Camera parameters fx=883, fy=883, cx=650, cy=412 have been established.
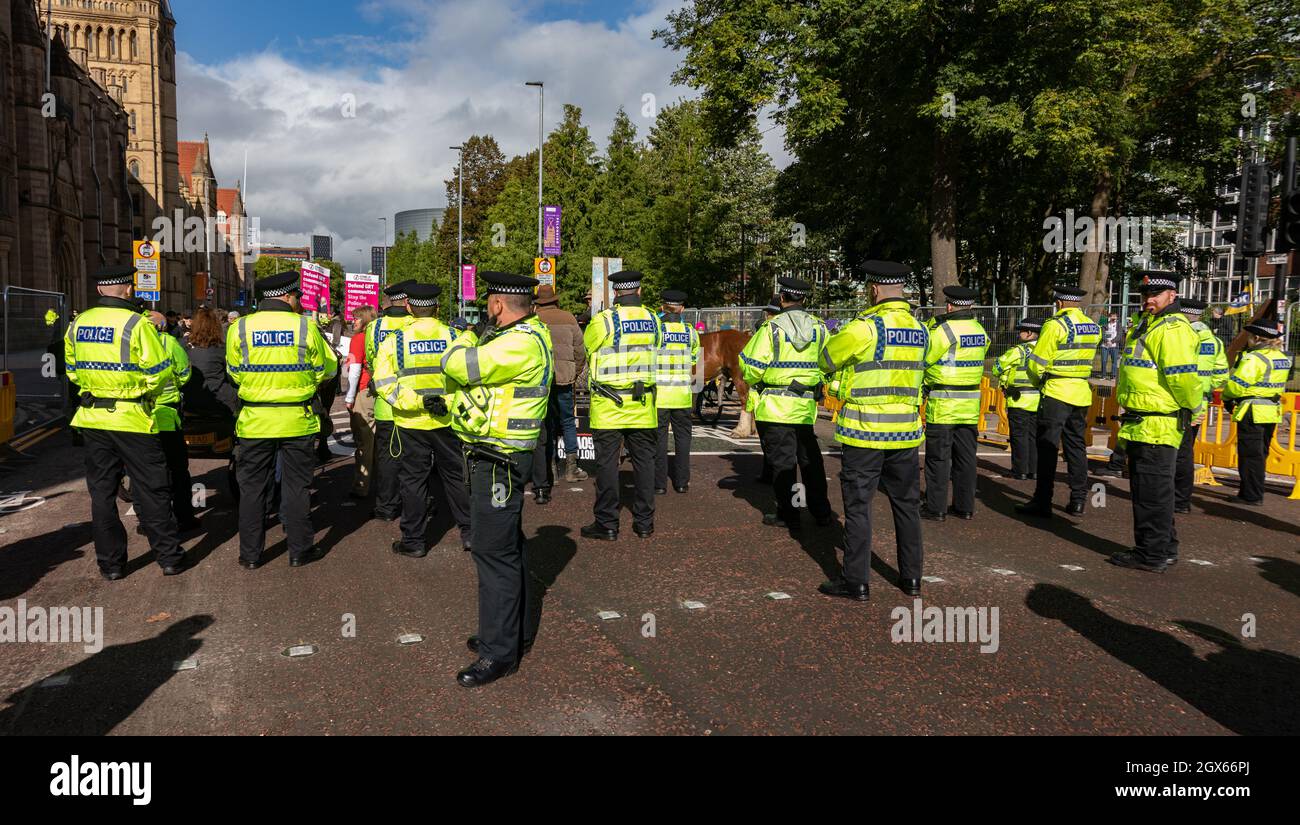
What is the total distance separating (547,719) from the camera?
12.8 ft

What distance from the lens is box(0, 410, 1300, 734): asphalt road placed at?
3.94 meters

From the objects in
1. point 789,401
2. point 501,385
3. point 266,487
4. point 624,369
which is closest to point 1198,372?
point 789,401

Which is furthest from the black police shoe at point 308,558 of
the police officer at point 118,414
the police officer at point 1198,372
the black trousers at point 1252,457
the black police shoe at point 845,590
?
the black trousers at point 1252,457

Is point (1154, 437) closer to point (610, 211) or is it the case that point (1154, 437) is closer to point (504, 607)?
point (504, 607)

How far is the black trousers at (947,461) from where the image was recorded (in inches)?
320

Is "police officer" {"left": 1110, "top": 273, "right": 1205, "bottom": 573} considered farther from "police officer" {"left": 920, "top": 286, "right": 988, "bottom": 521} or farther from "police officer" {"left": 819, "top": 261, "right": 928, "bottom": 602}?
"police officer" {"left": 819, "top": 261, "right": 928, "bottom": 602}

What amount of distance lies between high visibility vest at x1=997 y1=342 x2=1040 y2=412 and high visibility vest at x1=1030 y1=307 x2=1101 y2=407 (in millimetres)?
862

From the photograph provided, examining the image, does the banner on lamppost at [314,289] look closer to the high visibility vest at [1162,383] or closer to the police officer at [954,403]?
the police officer at [954,403]

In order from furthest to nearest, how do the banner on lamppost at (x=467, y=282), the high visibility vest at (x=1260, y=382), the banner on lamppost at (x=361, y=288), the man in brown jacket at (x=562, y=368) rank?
1. the banner on lamppost at (x=467, y=282)
2. the banner on lamppost at (x=361, y=288)
3. the man in brown jacket at (x=562, y=368)
4. the high visibility vest at (x=1260, y=382)

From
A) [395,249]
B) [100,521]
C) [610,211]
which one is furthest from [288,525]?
[395,249]

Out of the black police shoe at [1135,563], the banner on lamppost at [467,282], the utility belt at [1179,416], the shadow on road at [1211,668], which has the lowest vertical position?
the shadow on road at [1211,668]

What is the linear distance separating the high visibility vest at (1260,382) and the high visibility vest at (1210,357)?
1593mm

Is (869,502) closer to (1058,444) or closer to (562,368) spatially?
(1058,444)

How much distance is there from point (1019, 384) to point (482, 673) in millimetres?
7565
